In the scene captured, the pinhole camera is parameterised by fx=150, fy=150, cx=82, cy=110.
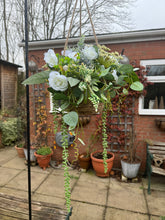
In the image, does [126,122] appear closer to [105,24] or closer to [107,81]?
[107,81]

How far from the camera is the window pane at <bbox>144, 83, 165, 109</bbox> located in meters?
3.04

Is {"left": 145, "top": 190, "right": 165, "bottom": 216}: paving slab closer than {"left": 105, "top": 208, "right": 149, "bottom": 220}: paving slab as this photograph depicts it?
No

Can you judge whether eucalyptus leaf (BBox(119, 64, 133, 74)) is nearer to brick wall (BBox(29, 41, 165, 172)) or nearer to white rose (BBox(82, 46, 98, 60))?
white rose (BBox(82, 46, 98, 60))

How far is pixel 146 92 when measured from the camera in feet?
10.0

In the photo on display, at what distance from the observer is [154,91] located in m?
3.08

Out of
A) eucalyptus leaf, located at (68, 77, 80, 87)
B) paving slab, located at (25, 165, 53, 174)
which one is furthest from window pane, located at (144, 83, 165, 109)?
eucalyptus leaf, located at (68, 77, 80, 87)

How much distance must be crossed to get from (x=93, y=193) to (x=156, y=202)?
3.26ft

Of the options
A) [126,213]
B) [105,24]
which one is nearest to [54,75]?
[126,213]

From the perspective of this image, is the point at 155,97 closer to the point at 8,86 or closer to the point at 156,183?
the point at 156,183

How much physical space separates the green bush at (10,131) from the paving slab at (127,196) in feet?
10.7

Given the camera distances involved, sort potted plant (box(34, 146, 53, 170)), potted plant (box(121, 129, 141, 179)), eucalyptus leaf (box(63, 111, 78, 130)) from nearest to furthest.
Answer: eucalyptus leaf (box(63, 111, 78, 130))
potted plant (box(121, 129, 141, 179))
potted plant (box(34, 146, 53, 170))

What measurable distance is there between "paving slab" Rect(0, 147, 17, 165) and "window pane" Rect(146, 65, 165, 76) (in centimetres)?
393

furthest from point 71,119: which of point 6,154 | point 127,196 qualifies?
point 6,154

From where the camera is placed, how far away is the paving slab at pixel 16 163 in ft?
11.4
